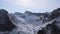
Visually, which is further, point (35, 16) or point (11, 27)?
point (35, 16)

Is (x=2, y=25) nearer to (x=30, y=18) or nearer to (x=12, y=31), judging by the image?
(x=12, y=31)

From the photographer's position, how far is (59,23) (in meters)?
70.5

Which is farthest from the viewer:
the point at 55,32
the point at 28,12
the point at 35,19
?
the point at 28,12

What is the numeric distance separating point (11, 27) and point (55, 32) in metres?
30.9

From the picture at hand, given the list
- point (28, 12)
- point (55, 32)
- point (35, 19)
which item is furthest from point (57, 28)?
point (28, 12)

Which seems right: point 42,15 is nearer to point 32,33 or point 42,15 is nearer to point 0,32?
point 32,33

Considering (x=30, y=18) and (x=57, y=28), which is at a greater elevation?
(x=57, y=28)

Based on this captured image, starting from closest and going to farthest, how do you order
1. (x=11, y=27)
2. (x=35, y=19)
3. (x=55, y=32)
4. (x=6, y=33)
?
(x=55, y=32) < (x=6, y=33) < (x=11, y=27) < (x=35, y=19)

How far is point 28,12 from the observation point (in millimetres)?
143250

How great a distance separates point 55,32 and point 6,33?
29.1 m

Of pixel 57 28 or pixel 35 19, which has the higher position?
pixel 57 28

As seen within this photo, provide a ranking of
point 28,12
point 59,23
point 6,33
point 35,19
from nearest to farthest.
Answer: point 59,23, point 6,33, point 35,19, point 28,12

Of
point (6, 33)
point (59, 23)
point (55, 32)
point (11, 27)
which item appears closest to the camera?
point (55, 32)

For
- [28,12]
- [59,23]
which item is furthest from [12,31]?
[28,12]
